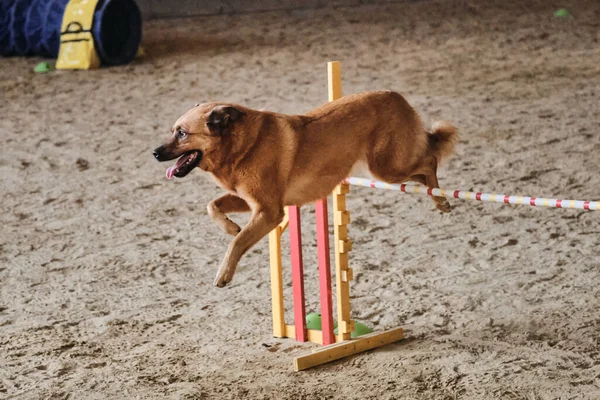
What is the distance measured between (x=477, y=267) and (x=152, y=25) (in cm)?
926

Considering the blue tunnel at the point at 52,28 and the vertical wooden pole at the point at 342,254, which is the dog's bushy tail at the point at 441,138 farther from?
Result: the blue tunnel at the point at 52,28

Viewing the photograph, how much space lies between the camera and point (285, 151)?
126 inches

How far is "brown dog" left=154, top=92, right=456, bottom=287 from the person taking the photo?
3035 millimetres

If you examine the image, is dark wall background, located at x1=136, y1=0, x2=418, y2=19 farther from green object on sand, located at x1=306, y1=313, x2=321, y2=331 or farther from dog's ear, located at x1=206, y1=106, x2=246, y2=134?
dog's ear, located at x1=206, y1=106, x2=246, y2=134

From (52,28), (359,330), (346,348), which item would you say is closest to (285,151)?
(346,348)

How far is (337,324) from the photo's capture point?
4395 millimetres

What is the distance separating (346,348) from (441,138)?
1099 millimetres

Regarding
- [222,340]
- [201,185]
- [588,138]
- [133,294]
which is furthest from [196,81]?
[222,340]

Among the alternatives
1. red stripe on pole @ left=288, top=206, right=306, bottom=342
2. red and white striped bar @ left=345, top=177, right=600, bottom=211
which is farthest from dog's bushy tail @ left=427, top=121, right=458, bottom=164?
red stripe on pole @ left=288, top=206, right=306, bottom=342

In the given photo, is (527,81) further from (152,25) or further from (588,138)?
(152,25)

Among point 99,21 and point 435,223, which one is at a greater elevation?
point 99,21

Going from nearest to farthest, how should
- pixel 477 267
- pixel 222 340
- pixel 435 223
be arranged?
pixel 222 340 < pixel 477 267 < pixel 435 223

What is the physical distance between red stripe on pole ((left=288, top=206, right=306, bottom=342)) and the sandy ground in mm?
86

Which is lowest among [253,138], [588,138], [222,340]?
[222,340]
